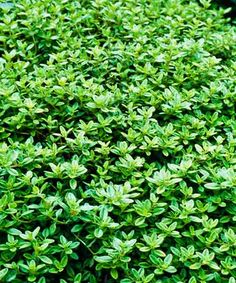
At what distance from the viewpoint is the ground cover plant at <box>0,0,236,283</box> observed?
181 centimetres

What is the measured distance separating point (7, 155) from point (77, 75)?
64 centimetres

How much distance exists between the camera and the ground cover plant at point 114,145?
1812mm

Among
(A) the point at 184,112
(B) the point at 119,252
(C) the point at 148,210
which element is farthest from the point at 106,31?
(B) the point at 119,252

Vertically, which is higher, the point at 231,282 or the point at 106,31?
the point at 106,31

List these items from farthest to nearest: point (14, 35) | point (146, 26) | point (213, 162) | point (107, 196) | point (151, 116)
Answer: point (146, 26) → point (14, 35) → point (151, 116) → point (213, 162) → point (107, 196)

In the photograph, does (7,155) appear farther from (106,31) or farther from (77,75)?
(106,31)

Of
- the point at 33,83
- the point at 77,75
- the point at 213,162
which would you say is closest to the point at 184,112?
the point at 213,162

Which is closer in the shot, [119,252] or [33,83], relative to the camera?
[119,252]

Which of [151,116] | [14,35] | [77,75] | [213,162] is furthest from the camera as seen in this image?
[14,35]

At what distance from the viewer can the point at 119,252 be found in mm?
1747

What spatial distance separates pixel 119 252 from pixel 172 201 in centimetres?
31

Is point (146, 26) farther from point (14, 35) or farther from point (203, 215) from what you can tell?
point (203, 215)

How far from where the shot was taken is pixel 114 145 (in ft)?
6.98

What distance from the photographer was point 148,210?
1881 millimetres
